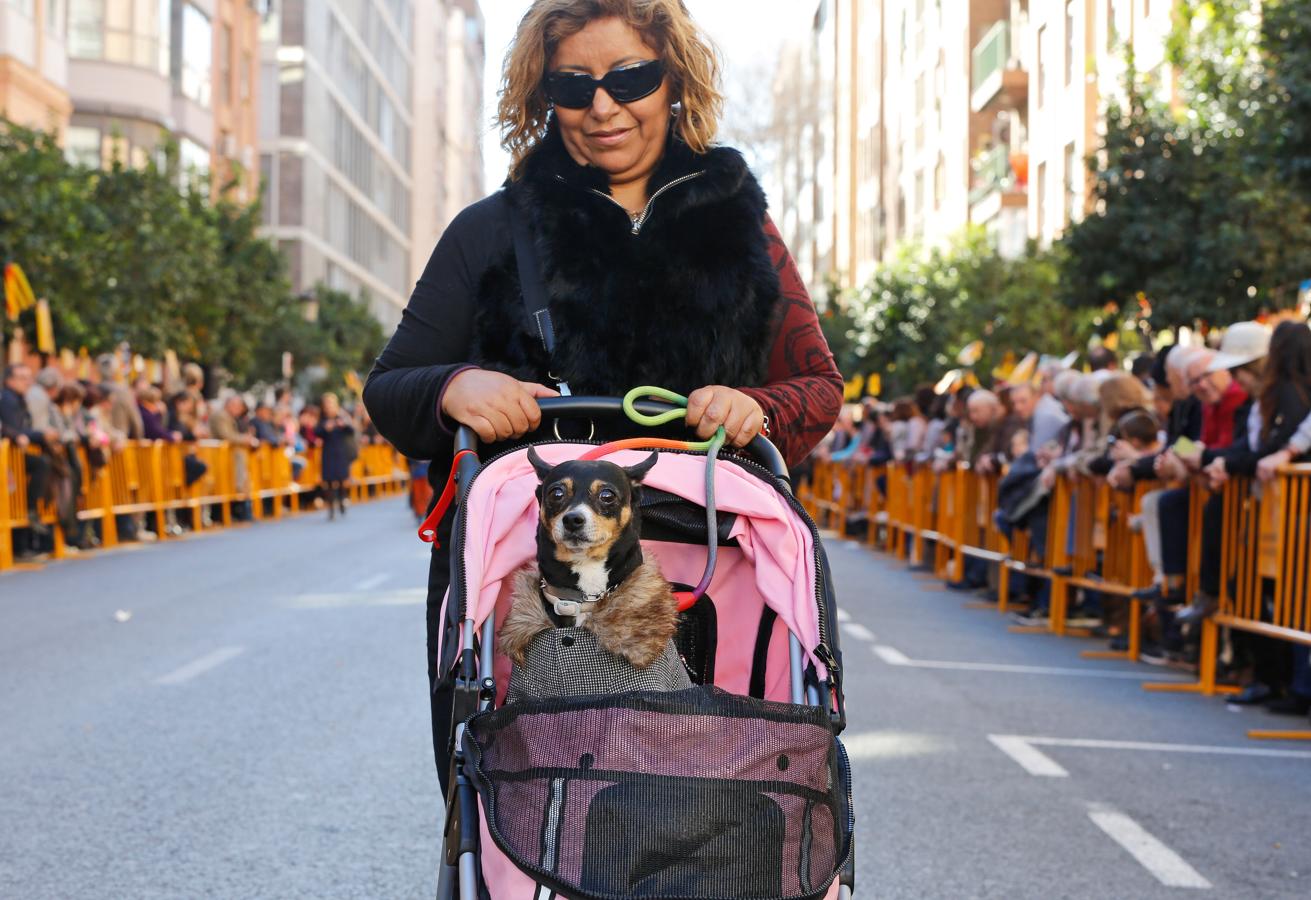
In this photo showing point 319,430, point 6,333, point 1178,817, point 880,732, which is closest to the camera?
point 1178,817

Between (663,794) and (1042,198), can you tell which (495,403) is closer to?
(663,794)

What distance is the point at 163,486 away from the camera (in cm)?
2462

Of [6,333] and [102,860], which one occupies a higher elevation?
[6,333]

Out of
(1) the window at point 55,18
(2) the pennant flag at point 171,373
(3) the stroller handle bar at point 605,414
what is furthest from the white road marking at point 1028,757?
(1) the window at point 55,18

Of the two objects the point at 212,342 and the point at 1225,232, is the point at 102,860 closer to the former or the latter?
the point at 1225,232

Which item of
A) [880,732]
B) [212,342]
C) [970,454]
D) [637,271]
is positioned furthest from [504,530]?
[212,342]

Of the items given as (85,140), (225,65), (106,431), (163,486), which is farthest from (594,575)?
(225,65)

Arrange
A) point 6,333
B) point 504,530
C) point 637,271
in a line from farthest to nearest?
point 6,333, point 637,271, point 504,530

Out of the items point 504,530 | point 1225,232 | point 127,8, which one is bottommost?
point 504,530

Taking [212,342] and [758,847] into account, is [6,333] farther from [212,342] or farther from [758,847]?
[758,847]

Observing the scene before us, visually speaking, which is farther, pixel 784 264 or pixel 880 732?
pixel 880 732

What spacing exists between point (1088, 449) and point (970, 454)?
4284mm

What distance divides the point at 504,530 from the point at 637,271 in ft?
1.93

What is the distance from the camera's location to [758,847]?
2.95 m
